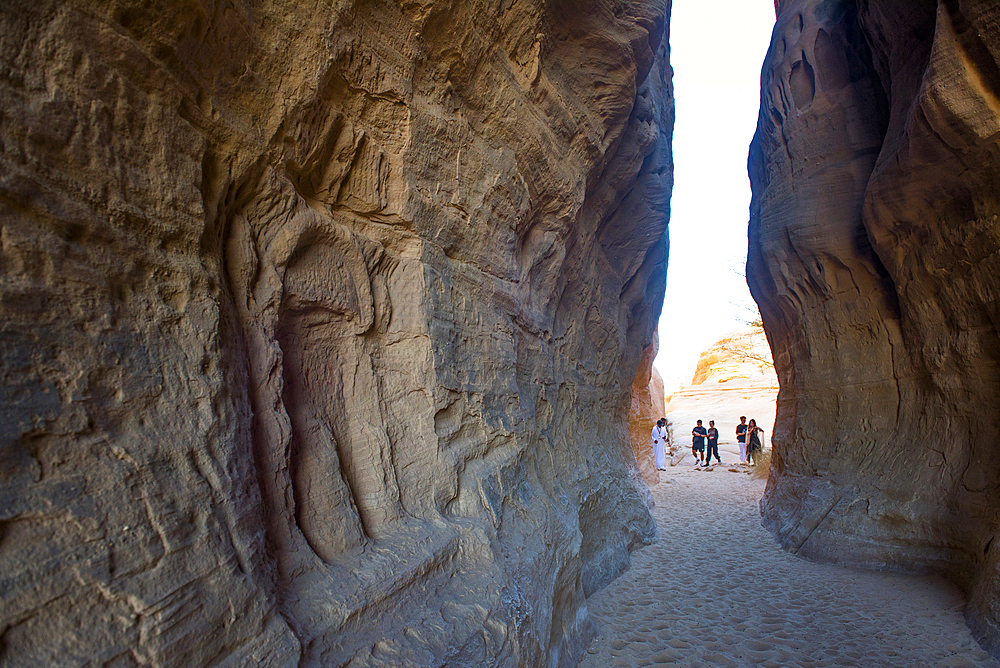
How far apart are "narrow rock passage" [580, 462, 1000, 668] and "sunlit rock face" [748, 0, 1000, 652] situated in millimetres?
406

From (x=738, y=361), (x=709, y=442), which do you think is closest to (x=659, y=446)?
(x=709, y=442)

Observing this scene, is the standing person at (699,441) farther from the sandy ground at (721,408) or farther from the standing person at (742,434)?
the sandy ground at (721,408)

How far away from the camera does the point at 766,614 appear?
526 cm

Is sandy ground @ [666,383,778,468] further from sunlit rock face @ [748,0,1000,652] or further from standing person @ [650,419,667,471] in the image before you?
sunlit rock face @ [748,0,1000,652]

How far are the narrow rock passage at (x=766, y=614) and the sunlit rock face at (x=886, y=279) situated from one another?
1.33 ft

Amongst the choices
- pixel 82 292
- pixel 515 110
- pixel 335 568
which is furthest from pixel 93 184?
pixel 515 110

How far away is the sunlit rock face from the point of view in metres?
4.90

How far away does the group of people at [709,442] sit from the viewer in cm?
1513

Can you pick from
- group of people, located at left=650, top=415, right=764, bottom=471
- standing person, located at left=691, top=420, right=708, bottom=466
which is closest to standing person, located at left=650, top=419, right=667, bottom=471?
group of people, located at left=650, top=415, right=764, bottom=471

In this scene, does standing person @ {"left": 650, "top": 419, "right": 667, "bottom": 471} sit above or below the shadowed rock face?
below

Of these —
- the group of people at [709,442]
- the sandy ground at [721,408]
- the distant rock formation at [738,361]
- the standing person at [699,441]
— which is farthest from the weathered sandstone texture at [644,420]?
the distant rock formation at [738,361]

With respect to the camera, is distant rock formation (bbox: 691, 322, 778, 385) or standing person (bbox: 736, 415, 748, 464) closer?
standing person (bbox: 736, 415, 748, 464)

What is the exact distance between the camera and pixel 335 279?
304 cm

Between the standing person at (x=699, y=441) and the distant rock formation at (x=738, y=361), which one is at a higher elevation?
the distant rock formation at (x=738, y=361)
